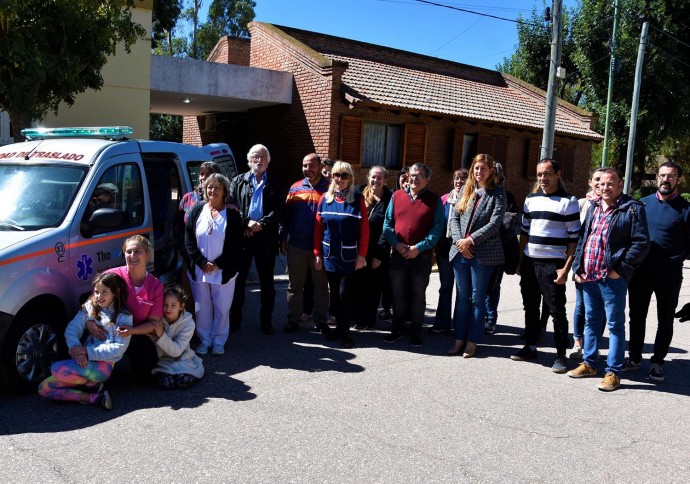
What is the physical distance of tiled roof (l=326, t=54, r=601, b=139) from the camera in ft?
60.0

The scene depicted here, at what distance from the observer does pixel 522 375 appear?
5.84 metres

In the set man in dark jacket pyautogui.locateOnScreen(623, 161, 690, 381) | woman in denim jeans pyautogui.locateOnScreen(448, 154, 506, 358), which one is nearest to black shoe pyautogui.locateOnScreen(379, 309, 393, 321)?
woman in denim jeans pyautogui.locateOnScreen(448, 154, 506, 358)

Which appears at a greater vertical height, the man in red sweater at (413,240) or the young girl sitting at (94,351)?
the man in red sweater at (413,240)

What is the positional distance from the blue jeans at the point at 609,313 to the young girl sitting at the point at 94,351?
386cm

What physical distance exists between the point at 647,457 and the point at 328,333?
11.3ft

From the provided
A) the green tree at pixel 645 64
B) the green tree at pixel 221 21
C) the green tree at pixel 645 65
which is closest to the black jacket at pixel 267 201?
the green tree at pixel 645 65

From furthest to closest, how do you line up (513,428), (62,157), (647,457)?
1. (62,157)
2. (513,428)
3. (647,457)

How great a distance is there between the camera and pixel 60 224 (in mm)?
5113

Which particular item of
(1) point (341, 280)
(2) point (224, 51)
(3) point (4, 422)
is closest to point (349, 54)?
(2) point (224, 51)

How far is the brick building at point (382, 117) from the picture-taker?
17531 millimetres

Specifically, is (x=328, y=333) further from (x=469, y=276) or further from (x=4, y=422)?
(x=4, y=422)

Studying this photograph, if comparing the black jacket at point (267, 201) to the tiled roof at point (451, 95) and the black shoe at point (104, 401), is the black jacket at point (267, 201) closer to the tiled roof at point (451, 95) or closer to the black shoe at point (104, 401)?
the black shoe at point (104, 401)

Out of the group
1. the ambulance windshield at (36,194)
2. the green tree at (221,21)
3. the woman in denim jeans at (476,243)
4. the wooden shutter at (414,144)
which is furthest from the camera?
the green tree at (221,21)

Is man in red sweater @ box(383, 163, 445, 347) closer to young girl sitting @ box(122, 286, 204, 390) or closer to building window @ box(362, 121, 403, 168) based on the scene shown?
young girl sitting @ box(122, 286, 204, 390)
